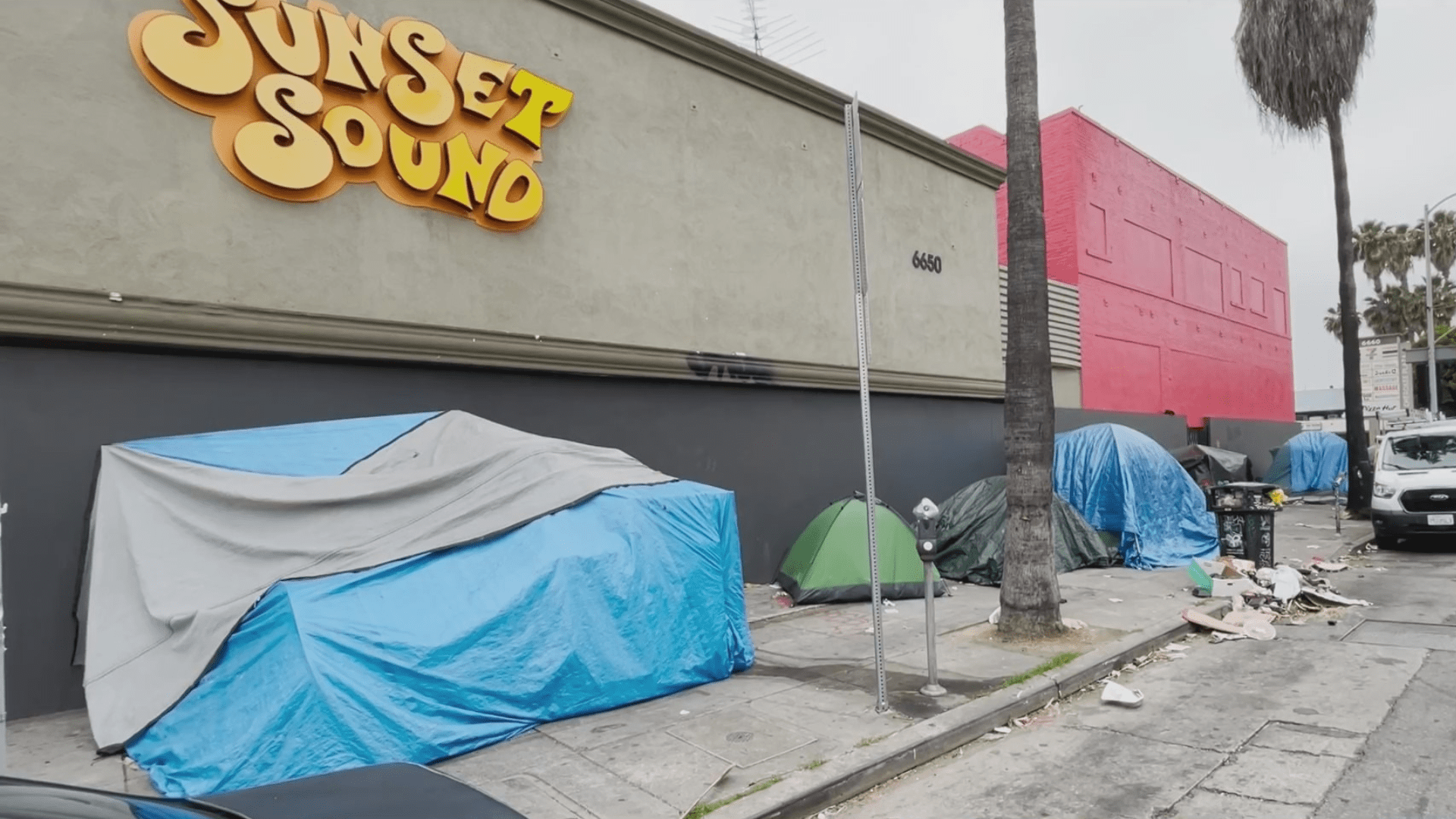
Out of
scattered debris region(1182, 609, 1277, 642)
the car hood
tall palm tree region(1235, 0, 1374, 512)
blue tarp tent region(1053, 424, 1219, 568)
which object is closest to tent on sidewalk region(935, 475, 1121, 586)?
blue tarp tent region(1053, 424, 1219, 568)

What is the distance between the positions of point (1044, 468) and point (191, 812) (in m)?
7.19

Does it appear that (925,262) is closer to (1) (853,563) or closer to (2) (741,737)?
(1) (853,563)

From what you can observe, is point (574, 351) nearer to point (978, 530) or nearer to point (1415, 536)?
point (978, 530)

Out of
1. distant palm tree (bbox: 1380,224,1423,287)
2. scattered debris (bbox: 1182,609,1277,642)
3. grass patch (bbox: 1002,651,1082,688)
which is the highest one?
distant palm tree (bbox: 1380,224,1423,287)

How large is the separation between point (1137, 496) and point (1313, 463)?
53.2ft

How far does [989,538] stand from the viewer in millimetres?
11391

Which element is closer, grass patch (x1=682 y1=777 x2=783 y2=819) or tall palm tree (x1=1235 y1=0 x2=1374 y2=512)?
grass patch (x1=682 y1=777 x2=783 y2=819)

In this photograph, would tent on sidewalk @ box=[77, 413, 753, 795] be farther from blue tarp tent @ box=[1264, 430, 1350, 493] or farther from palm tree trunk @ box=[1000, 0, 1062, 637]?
blue tarp tent @ box=[1264, 430, 1350, 493]

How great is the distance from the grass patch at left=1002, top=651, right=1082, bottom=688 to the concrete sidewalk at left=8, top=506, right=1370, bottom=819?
40mm

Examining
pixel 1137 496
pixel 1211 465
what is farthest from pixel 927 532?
pixel 1211 465

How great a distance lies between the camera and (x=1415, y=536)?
13406 millimetres

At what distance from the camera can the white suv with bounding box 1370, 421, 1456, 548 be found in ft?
42.2

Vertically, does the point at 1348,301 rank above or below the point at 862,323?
above

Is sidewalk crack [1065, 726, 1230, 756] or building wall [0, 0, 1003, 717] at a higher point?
building wall [0, 0, 1003, 717]
